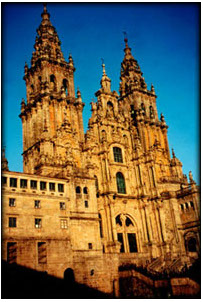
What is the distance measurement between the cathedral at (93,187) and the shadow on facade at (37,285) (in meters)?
0.71

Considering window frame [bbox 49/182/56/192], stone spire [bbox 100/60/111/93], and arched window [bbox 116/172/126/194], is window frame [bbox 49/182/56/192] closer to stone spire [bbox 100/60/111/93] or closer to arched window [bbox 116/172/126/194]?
arched window [bbox 116/172/126/194]

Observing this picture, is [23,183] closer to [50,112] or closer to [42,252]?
[42,252]

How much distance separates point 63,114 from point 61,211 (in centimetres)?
1883

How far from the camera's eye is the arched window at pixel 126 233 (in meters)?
50.3

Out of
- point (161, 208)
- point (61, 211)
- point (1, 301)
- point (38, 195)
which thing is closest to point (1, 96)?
point (1, 301)

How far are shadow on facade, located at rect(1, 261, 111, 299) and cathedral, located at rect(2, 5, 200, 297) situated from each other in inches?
28.0

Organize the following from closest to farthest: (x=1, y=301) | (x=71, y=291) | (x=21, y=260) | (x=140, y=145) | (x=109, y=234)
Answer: (x=1, y=301) → (x=21, y=260) → (x=71, y=291) → (x=109, y=234) → (x=140, y=145)

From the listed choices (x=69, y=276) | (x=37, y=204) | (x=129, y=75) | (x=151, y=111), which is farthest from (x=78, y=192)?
(x=129, y=75)

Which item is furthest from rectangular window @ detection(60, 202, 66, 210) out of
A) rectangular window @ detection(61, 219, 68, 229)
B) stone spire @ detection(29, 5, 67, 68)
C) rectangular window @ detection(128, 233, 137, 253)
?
stone spire @ detection(29, 5, 67, 68)

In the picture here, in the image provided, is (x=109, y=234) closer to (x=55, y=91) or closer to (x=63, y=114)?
(x=63, y=114)

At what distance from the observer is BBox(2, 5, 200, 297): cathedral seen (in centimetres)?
3641

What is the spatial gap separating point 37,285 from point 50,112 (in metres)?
A: 26.7

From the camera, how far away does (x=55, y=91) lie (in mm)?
55375

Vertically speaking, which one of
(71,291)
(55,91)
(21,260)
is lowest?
(71,291)
